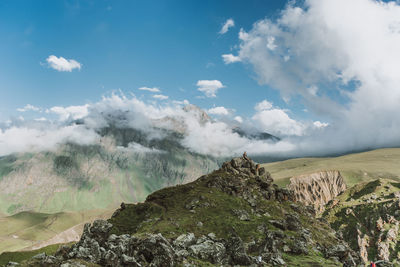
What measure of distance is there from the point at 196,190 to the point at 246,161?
34165 millimetres

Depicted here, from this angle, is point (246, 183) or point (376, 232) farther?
point (376, 232)

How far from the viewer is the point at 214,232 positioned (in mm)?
59469

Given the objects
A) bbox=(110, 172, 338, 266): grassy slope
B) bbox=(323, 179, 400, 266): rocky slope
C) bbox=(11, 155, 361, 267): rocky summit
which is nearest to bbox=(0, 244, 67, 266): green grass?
bbox=(11, 155, 361, 267): rocky summit

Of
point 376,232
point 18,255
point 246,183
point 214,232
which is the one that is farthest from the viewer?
point 376,232

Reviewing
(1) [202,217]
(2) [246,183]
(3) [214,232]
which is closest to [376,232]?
(2) [246,183]

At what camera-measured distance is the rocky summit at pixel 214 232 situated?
32188 millimetres

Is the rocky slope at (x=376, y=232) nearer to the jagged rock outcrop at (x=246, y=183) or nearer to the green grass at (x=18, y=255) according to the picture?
the jagged rock outcrop at (x=246, y=183)

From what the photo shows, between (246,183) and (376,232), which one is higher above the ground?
(246,183)

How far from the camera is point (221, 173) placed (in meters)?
97.6

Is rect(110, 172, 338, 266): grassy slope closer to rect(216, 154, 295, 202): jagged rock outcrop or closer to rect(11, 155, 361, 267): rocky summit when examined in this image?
rect(11, 155, 361, 267): rocky summit

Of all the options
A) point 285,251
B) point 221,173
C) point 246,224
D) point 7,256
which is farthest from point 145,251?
point 7,256

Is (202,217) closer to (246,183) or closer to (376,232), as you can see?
(246,183)

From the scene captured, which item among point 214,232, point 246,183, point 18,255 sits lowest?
point 18,255

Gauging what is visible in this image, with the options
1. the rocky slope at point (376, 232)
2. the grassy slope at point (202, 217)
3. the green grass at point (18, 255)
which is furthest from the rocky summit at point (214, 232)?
the rocky slope at point (376, 232)
